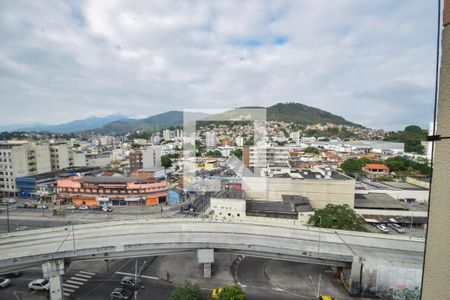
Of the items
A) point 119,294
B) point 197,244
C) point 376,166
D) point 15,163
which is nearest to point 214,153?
point 376,166

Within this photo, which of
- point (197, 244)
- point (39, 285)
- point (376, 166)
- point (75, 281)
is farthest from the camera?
point (376, 166)

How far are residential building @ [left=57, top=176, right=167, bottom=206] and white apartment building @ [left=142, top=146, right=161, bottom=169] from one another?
13.3 m

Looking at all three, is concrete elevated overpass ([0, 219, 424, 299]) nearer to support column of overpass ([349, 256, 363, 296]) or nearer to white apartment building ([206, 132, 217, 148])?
support column of overpass ([349, 256, 363, 296])

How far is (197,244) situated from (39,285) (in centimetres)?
682

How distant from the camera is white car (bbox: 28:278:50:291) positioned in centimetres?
941

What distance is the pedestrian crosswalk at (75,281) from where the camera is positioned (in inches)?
373

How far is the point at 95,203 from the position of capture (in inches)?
882

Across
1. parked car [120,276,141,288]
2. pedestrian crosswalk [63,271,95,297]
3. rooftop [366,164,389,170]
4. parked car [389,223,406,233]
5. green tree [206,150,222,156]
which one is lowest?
parked car [389,223,406,233]

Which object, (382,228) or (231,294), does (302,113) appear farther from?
(231,294)

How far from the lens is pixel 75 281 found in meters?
10.1

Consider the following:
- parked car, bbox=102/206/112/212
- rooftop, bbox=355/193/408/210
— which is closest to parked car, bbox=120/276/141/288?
parked car, bbox=102/206/112/212

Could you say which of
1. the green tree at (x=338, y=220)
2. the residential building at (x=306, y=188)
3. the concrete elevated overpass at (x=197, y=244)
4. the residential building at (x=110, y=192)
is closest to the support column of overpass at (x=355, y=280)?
the concrete elevated overpass at (x=197, y=244)

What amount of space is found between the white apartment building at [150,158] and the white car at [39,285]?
26.4 m

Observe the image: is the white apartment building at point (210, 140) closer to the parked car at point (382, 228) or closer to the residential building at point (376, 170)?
the residential building at point (376, 170)
